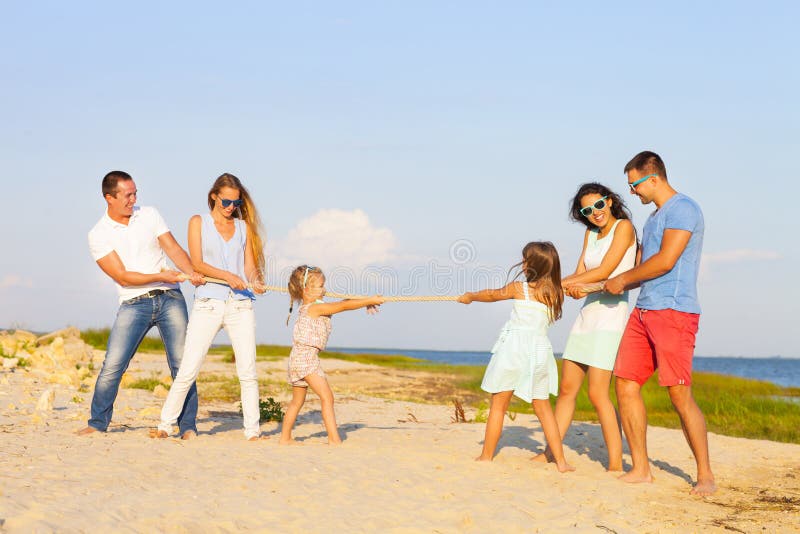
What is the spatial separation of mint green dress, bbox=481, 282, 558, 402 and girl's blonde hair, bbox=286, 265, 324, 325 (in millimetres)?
2043

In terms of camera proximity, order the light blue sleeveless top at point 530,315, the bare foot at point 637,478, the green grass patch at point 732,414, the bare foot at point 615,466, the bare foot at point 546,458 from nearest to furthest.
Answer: the bare foot at point 637,478
the light blue sleeveless top at point 530,315
the bare foot at point 615,466
the bare foot at point 546,458
the green grass patch at point 732,414

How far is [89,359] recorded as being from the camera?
16.5 m

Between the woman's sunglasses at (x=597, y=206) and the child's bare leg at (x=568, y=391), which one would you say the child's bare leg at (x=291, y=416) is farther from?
the woman's sunglasses at (x=597, y=206)

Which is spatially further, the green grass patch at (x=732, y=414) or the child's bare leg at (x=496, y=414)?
the green grass patch at (x=732, y=414)

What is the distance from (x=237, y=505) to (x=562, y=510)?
7.30 ft

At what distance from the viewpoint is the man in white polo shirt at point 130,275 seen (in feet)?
23.1

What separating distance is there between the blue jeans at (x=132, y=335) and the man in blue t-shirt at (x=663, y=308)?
4.04 m

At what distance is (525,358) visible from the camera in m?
6.56

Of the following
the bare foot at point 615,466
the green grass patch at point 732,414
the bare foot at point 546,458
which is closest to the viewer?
the bare foot at point 615,466

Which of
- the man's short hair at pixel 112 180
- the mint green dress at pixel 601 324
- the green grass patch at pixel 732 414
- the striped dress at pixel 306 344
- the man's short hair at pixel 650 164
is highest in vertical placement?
the man's short hair at pixel 650 164

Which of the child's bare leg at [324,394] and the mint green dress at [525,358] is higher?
the mint green dress at [525,358]

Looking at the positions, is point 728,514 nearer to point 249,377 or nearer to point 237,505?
point 237,505

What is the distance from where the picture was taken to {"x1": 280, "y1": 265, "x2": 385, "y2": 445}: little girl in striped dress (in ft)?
23.9

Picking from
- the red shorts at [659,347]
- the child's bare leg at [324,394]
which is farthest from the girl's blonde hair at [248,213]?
the red shorts at [659,347]
